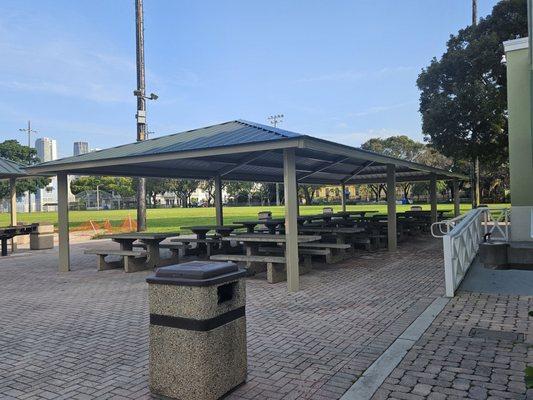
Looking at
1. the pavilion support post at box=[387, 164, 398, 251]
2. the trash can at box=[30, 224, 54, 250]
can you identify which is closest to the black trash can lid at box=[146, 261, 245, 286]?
the pavilion support post at box=[387, 164, 398, 251]

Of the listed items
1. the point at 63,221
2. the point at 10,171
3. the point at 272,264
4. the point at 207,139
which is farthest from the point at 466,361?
the point at 10,171

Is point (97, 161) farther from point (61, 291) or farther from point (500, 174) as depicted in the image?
point (500, 174)

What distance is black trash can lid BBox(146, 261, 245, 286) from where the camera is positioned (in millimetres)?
3340

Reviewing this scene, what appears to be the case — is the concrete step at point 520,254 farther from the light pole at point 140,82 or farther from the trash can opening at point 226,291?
the light pole at point 140,82

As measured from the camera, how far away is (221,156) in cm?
1112

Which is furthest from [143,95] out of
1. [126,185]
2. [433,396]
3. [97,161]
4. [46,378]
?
[126,185]

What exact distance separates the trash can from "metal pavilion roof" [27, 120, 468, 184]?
6.28 m

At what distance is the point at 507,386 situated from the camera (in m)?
3.54

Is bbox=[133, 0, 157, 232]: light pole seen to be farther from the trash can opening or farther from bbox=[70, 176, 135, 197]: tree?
bbox=[70, 176, 135, 197]: tree

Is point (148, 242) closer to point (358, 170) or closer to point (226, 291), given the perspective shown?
point (226, 291)

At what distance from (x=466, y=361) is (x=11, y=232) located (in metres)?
14.3

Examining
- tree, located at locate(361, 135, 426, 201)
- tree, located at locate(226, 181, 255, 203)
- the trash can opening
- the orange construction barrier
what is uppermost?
tree, located at locate(361, 135, 426, 201)

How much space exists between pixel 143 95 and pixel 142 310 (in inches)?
568

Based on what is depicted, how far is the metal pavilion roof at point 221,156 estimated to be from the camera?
7.70 metres
